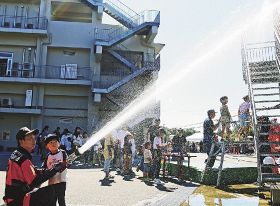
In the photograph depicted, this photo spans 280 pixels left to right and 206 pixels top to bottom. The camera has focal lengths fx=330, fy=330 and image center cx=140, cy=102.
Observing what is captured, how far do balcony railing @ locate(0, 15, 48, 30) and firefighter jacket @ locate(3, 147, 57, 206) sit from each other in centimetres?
2404

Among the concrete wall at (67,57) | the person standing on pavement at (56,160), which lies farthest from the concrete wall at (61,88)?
the person standing on pavement at (56,160)

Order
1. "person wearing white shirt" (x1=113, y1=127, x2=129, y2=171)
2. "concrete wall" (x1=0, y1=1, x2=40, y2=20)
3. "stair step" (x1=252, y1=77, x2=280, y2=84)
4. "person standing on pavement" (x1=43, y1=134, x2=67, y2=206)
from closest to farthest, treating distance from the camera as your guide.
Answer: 1. "person standing on pavement" (x1=43, y1=134, x2=67, y2=206)
2. "stair step" (x1=252, y1=77, x2=280, y2=84)
3. "person wearing white shirt" (x1=113, y1=127, x2=129, y2=171)
4. "concrete wall" (x1=0, y1=1, x2=40, y2=20)

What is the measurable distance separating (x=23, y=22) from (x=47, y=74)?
15.6 ft

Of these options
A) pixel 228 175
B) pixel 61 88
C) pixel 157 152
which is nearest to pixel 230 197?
pixel 228 175

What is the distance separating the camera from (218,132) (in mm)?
10250

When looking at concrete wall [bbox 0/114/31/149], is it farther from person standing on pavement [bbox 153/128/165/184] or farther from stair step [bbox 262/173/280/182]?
stair step [bbox 262/173/280/182]

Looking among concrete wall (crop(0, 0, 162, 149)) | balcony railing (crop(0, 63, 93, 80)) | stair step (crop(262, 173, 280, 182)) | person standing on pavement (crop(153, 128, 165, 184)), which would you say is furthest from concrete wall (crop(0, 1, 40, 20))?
stair step (crop(262, 173, 280, 182))

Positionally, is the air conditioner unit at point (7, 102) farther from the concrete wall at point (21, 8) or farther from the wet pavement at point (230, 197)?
the wet pavement at point (230, 197)

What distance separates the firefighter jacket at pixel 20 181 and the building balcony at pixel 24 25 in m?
23.5

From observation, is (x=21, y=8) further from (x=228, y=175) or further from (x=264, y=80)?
(x=228, y=175)

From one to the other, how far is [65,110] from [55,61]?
4104 millimetres

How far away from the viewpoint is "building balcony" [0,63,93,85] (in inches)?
982

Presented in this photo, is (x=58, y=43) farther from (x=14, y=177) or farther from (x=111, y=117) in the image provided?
(x=14, y=177)

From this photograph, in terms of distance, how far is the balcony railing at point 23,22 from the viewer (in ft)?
85.1
